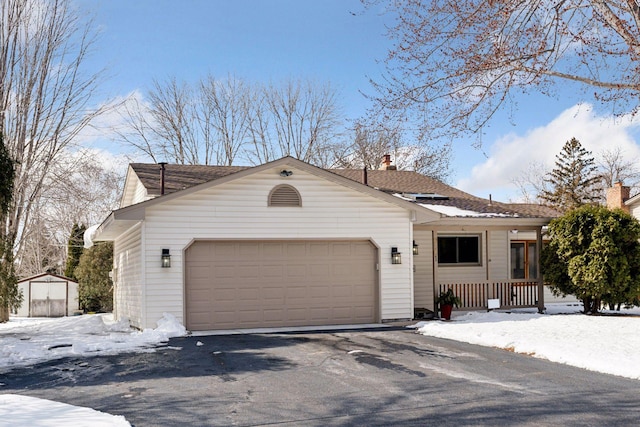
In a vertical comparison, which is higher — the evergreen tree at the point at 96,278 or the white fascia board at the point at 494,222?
the white fascia board at the point at 494,222

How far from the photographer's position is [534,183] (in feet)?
159

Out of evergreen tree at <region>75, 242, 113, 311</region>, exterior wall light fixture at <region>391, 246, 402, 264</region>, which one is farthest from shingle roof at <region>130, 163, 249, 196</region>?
evergreen tree at <region>75, 242, 113, 311</region>

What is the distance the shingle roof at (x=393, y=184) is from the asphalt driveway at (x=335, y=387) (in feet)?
24.7

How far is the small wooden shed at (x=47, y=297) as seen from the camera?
23266 mm

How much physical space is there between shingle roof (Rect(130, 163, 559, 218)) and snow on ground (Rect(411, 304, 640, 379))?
3736 mm

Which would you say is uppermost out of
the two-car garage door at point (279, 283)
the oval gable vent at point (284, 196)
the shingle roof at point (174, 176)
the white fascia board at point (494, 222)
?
the shingle roof at point (174, 176)

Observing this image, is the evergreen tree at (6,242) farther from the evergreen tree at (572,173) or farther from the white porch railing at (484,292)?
the evergreen tree at (572,173)

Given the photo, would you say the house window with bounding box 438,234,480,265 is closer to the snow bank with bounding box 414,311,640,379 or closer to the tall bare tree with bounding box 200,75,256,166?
the snow bank with bounding box 414,311,640,379

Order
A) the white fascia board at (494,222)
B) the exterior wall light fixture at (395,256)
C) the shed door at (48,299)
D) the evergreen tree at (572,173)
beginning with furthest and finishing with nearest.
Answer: the evergreen tree at (572,173), the shed door at (48,299), the white fascia board at (494,222), the exterior wall light fixture at (395,256)

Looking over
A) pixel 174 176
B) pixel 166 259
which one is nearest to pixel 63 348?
pixel 166 259

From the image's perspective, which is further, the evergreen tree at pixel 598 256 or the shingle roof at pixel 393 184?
the shingle roof at pixel 393 184

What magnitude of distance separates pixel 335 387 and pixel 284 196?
7245 mm

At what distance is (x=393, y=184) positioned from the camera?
2089 centimetres

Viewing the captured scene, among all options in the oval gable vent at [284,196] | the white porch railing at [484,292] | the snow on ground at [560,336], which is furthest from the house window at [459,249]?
the oval gable vent at [284,196]
